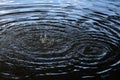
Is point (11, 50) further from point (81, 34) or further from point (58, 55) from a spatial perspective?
point (81, 34)

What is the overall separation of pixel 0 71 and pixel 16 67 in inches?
12.8

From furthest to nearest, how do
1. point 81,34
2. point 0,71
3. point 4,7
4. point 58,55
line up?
1. point 4,7
2. point 81,34
3. point 58,55
4. point 0,71

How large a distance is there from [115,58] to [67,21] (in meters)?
2.53

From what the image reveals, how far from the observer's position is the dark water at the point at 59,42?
224 inches

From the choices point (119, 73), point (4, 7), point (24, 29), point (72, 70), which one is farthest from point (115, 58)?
point (4, 7)

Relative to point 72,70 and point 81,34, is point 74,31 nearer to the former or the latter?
point 81,34

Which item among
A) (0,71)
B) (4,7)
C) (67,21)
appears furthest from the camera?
(4,7)

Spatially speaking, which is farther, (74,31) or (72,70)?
(74,31)

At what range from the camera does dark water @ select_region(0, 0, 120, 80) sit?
570 centimetres

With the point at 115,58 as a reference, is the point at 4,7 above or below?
above

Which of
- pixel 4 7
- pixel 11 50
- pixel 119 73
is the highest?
pixel 4 7

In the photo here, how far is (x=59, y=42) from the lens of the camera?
6855mm

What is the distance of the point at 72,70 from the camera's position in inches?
226

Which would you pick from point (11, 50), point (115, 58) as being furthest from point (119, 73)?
point (11, 50)
